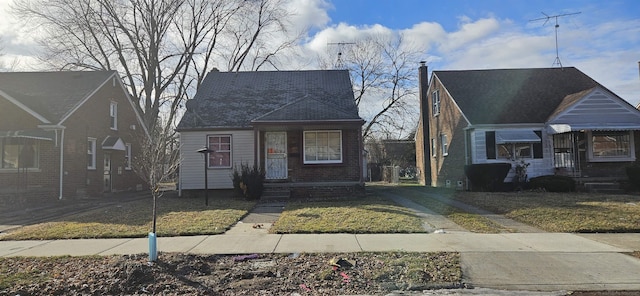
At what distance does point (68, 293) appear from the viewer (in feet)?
17.9

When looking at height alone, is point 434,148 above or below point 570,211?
above

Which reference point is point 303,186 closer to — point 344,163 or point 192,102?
point 344,163

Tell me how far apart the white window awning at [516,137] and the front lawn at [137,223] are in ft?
40.1

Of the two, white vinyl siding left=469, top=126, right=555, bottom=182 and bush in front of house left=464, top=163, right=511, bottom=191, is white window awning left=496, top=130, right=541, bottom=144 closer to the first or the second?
white vinyl siding left=469, top=126, right=555, bottom=182

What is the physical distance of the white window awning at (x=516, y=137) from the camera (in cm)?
1902

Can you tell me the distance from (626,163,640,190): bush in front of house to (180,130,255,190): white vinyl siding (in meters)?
16.5

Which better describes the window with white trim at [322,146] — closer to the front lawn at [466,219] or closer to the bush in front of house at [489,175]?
the front lawn at [466,219]

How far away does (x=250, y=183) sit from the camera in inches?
632

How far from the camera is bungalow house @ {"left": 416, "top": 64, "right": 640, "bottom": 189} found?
19.1 metres

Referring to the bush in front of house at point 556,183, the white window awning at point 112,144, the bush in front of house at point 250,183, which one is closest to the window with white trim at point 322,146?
the bush in front of house at point 250,183

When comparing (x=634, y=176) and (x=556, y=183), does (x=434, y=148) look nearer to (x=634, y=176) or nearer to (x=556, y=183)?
(x=556, y=183)

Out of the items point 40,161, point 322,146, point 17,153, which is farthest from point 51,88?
point 322,146

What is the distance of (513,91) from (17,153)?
24003 millimetres

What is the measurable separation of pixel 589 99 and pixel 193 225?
1838 centimetres
